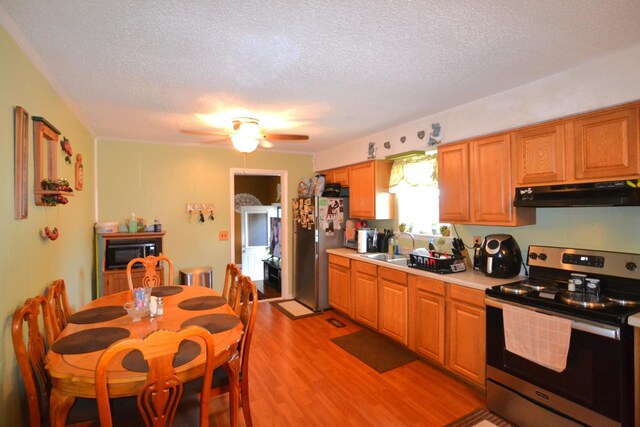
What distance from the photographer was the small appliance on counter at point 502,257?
2.58 meters

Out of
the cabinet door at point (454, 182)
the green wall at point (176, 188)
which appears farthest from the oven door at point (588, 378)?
the green wall at point (176, 188)

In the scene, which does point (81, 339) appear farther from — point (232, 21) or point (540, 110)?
point (540, 110)

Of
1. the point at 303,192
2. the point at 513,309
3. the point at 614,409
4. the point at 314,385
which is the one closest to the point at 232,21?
the point at 513,309

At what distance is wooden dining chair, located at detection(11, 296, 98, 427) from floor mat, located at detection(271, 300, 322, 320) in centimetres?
282

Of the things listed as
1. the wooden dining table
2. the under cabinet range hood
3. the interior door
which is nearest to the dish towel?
the under cabinet range hood

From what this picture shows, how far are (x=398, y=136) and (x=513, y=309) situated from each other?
7.05ft

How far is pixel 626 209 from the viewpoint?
84.2 inches

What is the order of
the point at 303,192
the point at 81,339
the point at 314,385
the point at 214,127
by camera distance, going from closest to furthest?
the point at 81,339, the point at 314,385, the point at 214,127, the point at 303,192

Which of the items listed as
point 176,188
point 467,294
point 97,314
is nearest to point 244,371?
point 97,314

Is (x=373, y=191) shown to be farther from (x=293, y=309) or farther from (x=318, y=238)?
(x=293, y=309)

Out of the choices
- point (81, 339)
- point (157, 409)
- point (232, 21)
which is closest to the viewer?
point (157, 409)

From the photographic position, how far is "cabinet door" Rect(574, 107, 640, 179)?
1.92m

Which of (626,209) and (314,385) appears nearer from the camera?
(626,209)

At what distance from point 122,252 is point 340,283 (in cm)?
263
